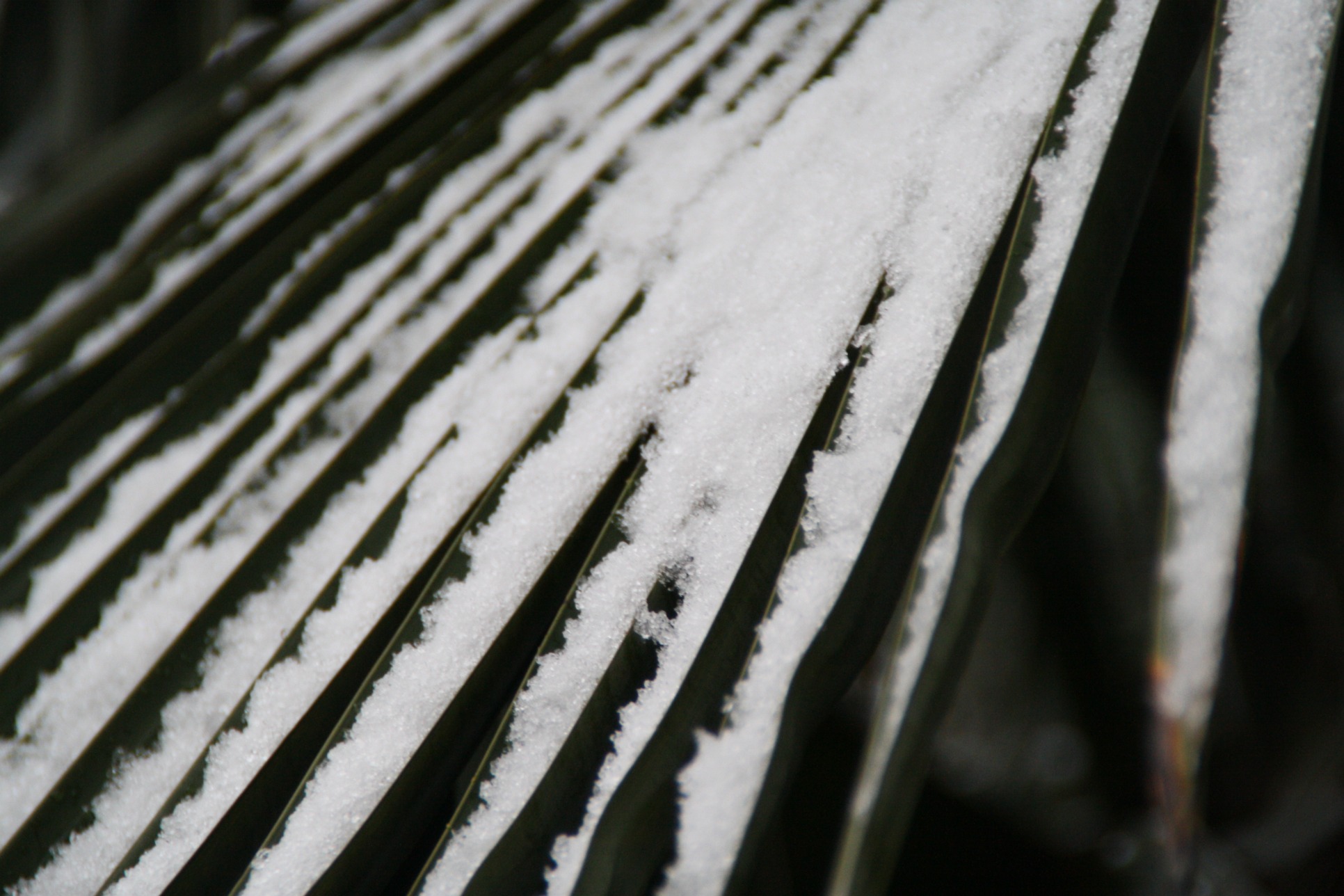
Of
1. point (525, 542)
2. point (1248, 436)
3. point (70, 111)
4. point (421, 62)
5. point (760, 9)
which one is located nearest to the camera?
point (1248, 436)

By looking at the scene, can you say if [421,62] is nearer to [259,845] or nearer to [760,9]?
[760,9]

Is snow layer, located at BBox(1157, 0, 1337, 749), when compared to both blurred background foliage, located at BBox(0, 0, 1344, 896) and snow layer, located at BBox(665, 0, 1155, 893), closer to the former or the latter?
snow layer, located at BBox(665, 0, 1155, 893)

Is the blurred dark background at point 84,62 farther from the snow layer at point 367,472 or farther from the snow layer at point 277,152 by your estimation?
the snow layer at point 367,472

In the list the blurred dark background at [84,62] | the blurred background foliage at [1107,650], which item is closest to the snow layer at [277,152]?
the blurred background foliage at [1107,650]

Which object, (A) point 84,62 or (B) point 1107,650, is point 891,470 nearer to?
(B) point 1107,650

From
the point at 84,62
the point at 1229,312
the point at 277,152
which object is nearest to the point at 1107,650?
the point at 1229,312

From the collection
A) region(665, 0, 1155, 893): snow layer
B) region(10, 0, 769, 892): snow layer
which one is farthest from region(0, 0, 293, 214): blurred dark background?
region(665, 0, 1155, 893): snow layer

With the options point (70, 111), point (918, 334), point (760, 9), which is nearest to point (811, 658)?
point (918, 334)
